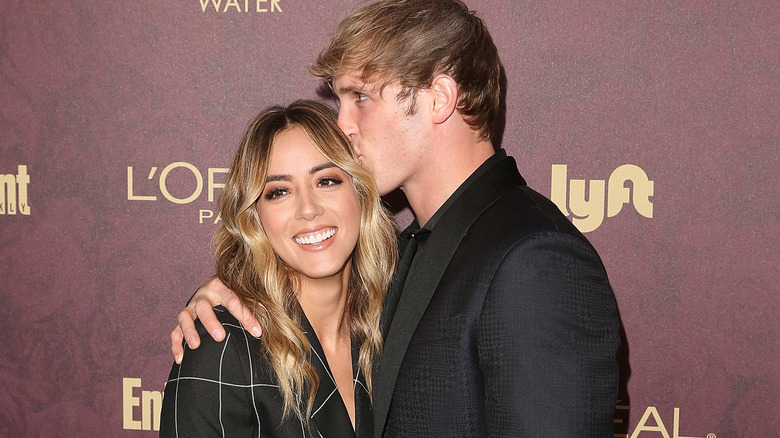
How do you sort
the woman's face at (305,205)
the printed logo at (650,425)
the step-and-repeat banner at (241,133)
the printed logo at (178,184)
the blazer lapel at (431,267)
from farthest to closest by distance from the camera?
1. the printed logo at (178,184)
2. the printed logo at (650,425)
3. the step-and-repeat banner at (241,133)
4. the woman's face at (305,205)
5. the blazer lapel at (431,267)

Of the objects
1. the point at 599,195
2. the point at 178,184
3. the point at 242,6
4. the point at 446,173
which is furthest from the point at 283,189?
the point at 599,195

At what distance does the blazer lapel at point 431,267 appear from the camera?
5.08ft

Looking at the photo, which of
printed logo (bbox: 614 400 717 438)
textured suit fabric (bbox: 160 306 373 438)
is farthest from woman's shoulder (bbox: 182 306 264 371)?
printed logo (bbox: 614 400 717 438)

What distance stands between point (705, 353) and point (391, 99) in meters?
1.41

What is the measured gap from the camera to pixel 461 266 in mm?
1493

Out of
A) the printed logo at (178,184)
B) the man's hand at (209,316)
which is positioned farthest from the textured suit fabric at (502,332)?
the printed logo at (178,184)

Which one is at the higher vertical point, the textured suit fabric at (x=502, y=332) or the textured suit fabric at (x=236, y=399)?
the textured suit fabric at (x=502, y=332)

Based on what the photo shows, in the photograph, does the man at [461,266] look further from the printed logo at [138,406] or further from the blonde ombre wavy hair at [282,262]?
the printed logo at [138,406]

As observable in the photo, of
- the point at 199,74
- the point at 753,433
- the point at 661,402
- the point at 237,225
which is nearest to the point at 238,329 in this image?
the point at 237,225

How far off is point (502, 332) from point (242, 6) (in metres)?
1.56

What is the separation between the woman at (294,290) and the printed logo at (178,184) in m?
0.49

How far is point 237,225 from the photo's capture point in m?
1.86

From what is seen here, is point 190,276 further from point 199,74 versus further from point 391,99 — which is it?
point 391,99

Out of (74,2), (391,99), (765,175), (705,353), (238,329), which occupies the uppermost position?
(74,2)
